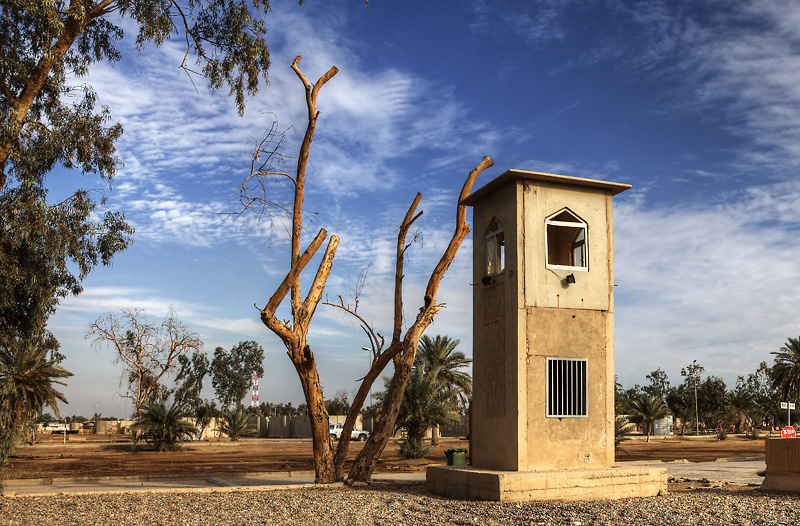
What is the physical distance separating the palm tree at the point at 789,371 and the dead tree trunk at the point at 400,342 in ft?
148

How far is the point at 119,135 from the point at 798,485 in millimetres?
18210

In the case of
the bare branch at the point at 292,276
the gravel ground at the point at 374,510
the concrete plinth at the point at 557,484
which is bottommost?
the gravel ground at the point at 374,510

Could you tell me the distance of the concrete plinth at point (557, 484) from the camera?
12.5 metres

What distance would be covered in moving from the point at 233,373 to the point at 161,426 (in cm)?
5152

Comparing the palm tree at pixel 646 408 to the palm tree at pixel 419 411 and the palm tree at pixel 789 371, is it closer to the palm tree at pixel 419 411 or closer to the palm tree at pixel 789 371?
the palm tree at pixel 789 371

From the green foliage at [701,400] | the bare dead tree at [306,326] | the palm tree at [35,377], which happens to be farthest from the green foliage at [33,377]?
the green foliage at [701,400]

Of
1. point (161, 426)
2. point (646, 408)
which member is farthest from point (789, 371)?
point (161, 426)

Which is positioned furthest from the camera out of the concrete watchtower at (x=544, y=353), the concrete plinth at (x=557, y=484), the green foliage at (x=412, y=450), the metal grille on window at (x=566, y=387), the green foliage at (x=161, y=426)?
the green foliage at (x=161, y=426)

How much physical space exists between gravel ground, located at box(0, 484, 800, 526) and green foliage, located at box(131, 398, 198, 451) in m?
24.7

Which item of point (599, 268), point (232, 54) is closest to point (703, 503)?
point (599, 268)

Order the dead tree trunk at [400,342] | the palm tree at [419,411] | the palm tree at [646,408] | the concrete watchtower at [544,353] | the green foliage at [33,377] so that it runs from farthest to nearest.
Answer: the palm tree at [646,408], the green foliage at [33,377], the palm tree at [419,411], the dead tree trunk at [400,342], the concrete watchtower at [544,353]

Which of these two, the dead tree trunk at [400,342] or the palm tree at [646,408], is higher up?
the dead tree trunk at [400,342]

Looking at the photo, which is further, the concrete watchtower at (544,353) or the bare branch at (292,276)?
the bare branch at (292,276)

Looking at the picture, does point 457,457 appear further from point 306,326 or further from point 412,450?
point 412,450
